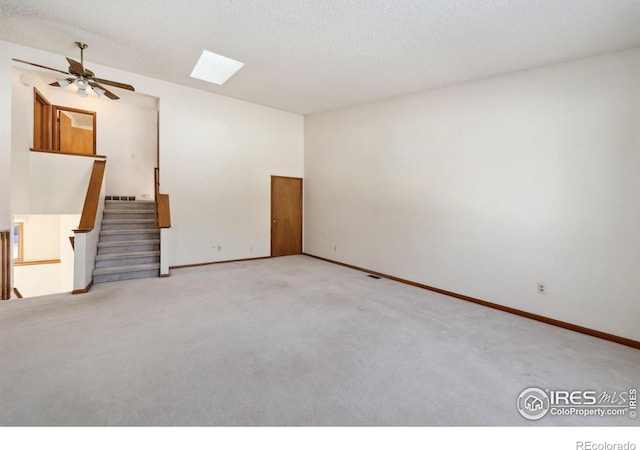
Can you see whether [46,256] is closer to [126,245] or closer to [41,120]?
[41,120]

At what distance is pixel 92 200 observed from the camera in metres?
4.89

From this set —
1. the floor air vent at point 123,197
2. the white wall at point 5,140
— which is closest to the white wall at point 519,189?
the white wall at point 5,140

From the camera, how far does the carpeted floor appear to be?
1928mm

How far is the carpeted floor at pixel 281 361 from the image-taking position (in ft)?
6.32

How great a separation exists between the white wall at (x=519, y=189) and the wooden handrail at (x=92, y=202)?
4.72m

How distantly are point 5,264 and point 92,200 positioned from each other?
1.42 meters

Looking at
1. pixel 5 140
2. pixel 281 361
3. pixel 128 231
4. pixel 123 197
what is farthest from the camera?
pixel 123 197

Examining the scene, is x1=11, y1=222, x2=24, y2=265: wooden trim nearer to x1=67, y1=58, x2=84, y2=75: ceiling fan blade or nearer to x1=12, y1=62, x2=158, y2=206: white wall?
x1=12, y1=62, x2=158, y2=206: white wall

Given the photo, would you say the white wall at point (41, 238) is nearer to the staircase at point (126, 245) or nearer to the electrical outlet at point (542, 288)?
the staircase at point (126, 245)

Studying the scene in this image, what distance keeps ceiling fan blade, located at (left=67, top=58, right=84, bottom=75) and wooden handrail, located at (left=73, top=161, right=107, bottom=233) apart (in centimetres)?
202

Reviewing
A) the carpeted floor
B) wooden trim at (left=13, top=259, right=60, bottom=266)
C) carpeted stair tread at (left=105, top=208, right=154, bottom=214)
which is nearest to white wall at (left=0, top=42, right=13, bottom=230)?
the carpeted floor

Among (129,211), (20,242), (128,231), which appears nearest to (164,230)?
(128,231)

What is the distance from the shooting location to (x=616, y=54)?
3.16 metres
